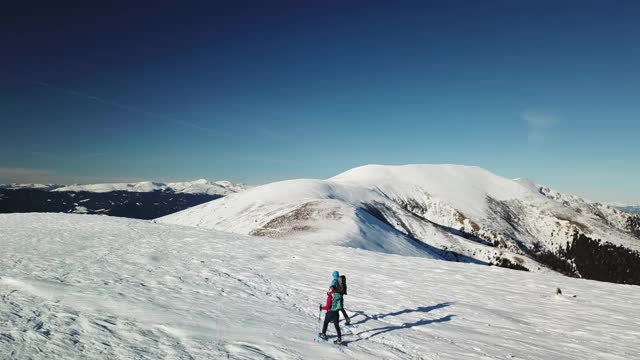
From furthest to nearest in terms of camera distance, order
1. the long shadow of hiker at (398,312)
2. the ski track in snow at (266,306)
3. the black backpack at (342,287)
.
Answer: the long shadow of hiker at (398,312), the black backpack at (342,287), the ski track in snow at (266,306)

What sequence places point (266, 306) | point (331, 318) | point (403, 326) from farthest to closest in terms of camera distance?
1. point (266, 306)
2. point (403, 326)
3. point (331, 318)

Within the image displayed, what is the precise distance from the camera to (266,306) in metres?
16.1

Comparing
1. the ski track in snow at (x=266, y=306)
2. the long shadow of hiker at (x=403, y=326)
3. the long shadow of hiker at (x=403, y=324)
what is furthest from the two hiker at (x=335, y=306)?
the long shadow of hiker at (x=403, y=324)

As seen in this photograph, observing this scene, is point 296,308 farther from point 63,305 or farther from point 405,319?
point 63,305

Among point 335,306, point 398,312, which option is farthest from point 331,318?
point 398,312

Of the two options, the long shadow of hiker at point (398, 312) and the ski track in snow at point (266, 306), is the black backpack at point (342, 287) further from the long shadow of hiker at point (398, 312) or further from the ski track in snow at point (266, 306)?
the long shadow of hiker at point (398, 312)

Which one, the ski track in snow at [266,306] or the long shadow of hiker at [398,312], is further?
the long shadow of hiker at [398,312]

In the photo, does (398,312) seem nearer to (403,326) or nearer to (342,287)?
(403,326)

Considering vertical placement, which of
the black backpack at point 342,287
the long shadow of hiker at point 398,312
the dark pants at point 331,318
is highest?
the black backpack at point 342,287

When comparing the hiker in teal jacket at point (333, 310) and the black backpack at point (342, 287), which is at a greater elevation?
the black backpack at point (342, 287)

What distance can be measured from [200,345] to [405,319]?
9.62 metres

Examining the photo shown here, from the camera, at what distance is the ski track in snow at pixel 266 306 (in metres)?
10.7

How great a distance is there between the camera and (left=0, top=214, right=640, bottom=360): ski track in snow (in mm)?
10719

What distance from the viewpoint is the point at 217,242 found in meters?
34.6
